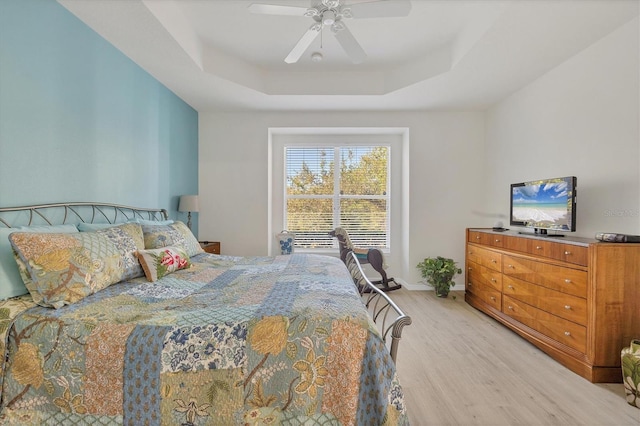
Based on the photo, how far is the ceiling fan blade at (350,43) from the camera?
7.41ft

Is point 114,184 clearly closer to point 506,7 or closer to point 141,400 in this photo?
point 141,400

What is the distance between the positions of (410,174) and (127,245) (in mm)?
3705

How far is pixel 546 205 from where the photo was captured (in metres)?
2.82

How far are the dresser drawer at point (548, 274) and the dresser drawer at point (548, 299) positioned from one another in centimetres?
4

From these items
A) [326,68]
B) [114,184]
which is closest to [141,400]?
[114,184]

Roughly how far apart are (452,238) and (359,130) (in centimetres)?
217

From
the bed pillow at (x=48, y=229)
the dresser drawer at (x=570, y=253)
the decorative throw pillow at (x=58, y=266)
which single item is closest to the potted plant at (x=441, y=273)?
the dresser drawer at (x=570, y=253)

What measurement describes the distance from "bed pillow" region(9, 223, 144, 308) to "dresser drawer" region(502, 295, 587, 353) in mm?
3235

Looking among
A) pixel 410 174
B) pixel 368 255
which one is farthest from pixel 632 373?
pixel 410 174

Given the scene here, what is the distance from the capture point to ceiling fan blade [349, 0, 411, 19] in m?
1.96

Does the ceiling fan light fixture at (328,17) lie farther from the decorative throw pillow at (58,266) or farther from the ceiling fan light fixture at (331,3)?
the decorative throw pillow at (58,266)

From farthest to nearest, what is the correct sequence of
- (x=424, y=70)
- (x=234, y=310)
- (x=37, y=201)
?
(x=424, y=70)
(x=37, y=201)
(x=234, y=310)

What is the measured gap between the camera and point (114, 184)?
8.71 ft

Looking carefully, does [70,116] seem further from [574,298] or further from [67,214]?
[574,298]
